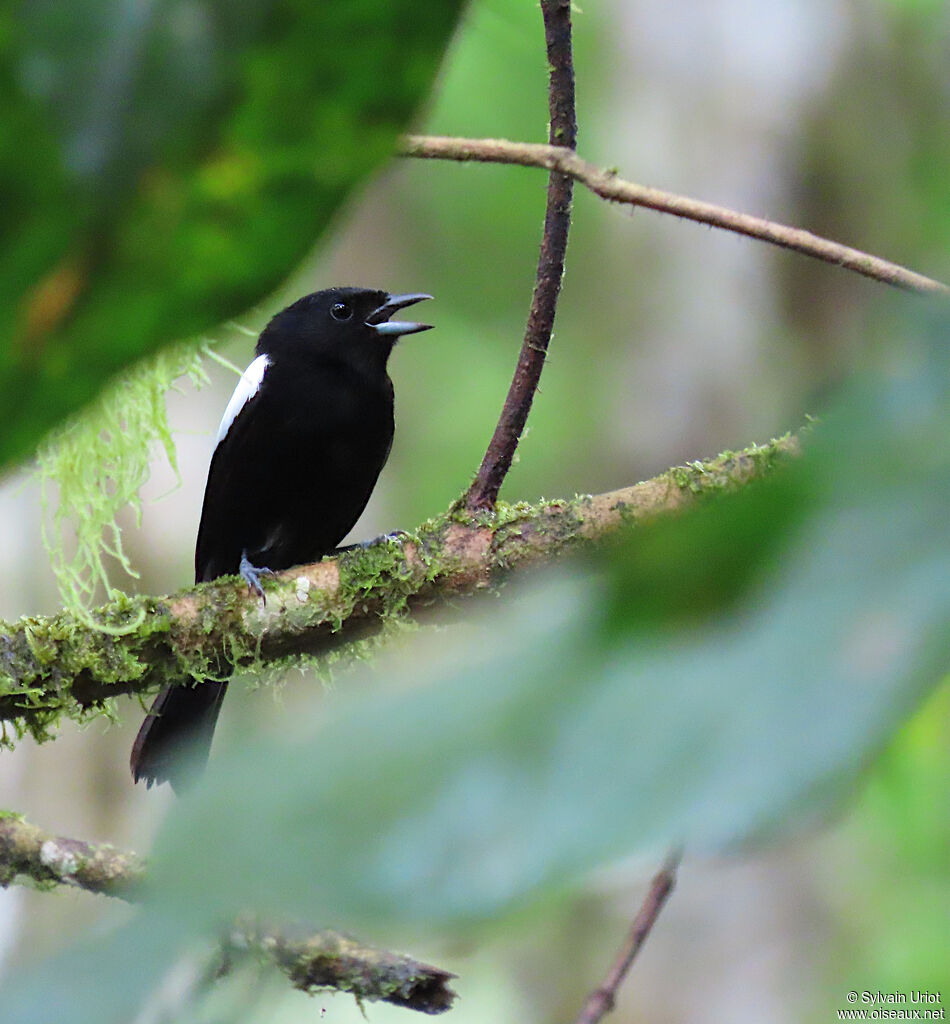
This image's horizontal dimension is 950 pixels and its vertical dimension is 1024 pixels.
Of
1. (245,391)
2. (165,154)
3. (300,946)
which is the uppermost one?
(245,391)

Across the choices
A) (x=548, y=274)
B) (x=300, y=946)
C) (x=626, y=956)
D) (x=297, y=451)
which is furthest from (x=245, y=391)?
(x=626, y=956)

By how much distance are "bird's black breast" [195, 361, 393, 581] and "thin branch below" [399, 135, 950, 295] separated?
4.74 ft

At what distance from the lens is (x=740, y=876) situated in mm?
5168

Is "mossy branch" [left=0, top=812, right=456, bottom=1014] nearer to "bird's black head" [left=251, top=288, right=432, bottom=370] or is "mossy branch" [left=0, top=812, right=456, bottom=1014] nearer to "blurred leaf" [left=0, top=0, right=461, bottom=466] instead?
"blurred leaf" [left=0, top=0, right=461, bottom=466]

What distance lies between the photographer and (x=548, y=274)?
218 centimetres

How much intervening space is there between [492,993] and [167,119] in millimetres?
6892

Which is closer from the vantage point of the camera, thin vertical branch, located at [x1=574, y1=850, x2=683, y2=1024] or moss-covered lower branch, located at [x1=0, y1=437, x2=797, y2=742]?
thin vertical branch, located at [x1=574, y1=850, x2=683, y2=1024]

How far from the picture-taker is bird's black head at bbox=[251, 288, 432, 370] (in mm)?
3445

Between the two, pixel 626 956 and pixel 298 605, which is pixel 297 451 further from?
pixel 626 956

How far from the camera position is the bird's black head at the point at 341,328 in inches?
136

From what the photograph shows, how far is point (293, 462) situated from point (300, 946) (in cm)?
151

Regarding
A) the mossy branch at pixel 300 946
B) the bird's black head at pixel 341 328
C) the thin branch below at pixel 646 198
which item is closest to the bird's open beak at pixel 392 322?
the bird's black head at pixel 341 328

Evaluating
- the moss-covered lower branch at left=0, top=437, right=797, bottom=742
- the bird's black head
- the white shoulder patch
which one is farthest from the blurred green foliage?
the bird's black head

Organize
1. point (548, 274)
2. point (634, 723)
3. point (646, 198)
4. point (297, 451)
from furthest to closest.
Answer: point (297, 451) → point (548, 274) → point (646, 198) → point (634, 723)
